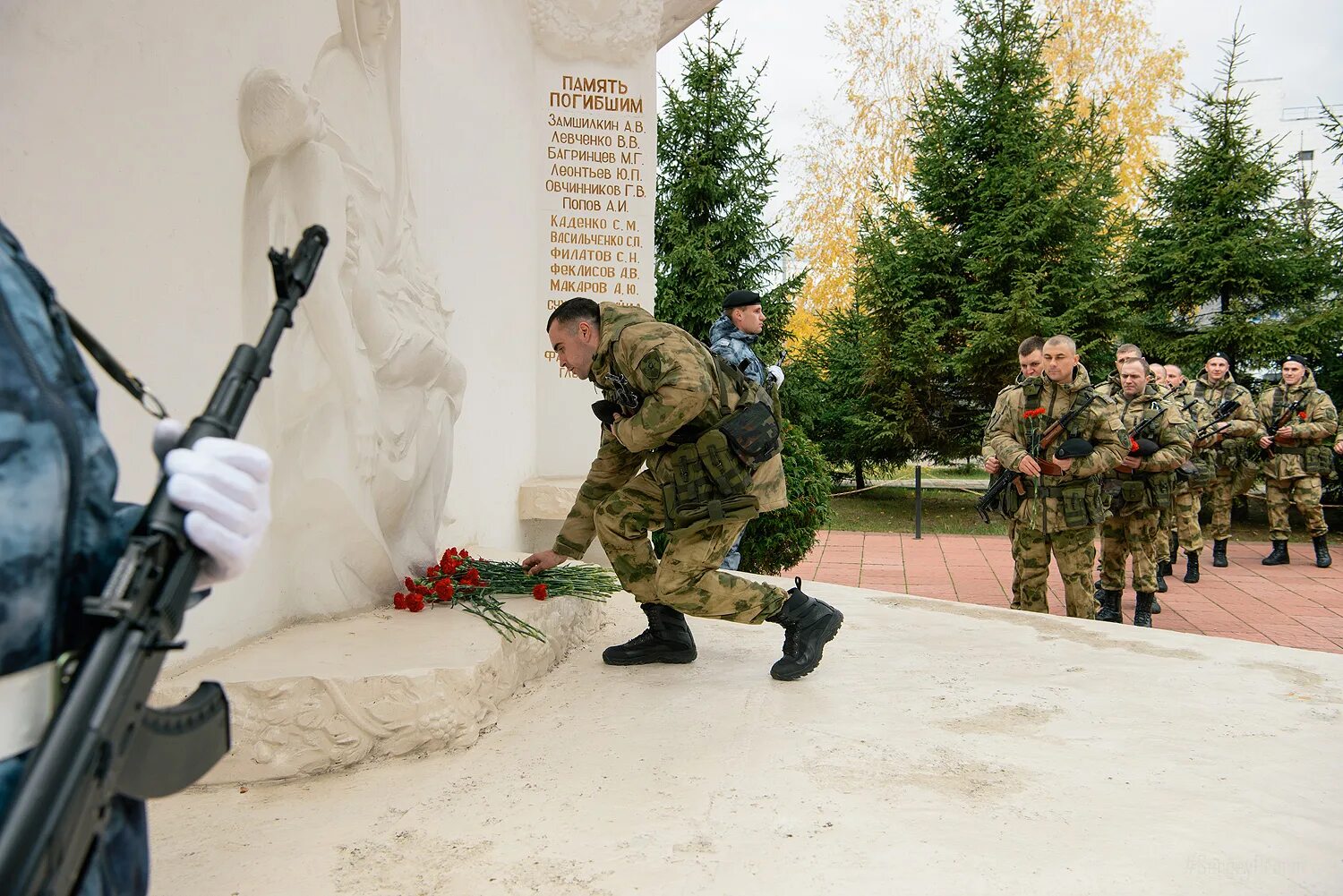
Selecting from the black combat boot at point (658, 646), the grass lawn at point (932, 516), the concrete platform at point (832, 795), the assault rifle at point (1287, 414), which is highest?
the assault rifle at point (1287, 414)

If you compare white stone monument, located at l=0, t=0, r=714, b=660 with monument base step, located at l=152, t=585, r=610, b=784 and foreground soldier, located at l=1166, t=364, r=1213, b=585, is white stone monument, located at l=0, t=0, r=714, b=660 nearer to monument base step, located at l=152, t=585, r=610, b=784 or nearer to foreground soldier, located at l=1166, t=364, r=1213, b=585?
monument base step, located at l=152, t=585, r=610, b=784

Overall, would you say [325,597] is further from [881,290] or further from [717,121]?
[881,290]

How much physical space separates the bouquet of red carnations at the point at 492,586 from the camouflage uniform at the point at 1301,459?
25.0ft

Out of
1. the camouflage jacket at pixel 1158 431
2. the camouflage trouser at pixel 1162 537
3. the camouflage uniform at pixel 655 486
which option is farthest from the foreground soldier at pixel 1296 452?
the camouflage uniform at pixel 655 486

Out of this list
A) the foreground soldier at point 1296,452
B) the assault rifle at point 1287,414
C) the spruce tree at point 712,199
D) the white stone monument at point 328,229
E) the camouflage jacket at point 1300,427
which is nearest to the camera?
the white stone monument at point 328,229

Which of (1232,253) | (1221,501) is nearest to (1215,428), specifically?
(1221,501)

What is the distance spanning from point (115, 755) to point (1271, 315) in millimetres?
13778

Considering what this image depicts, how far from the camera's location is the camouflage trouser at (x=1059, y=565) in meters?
5.62

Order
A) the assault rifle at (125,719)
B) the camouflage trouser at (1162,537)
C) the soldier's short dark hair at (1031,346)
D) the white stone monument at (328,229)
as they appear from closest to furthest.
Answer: the assault rifle at (125,719), the white stone monument at (328,229), the soldier's short dark hair at (1031,346), the camouflage trouser at (1162,537)

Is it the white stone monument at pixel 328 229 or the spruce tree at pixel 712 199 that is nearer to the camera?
the white stone monument at pixel 328 229

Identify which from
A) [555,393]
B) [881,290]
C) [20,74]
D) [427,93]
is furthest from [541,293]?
[881,290]

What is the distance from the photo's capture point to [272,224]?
323cm

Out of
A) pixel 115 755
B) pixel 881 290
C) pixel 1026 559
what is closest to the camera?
pixel 115 755

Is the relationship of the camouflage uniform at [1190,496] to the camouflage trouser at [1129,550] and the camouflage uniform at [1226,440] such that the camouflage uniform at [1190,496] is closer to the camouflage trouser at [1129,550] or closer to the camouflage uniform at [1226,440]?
the camouflage uniform at [1226,440]
